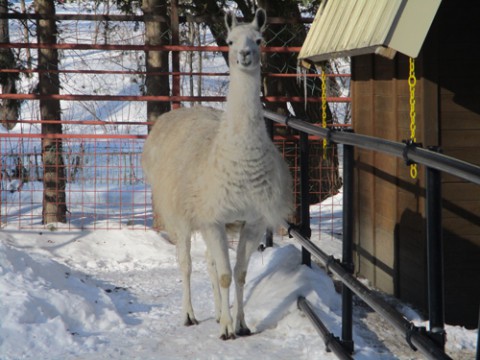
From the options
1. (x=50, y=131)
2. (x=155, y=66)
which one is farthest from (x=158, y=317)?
(x=50, y=131)

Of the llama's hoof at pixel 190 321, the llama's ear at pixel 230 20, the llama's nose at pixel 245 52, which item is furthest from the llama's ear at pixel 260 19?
the llama's hoof at pixel 190 321

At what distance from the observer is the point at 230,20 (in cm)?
562

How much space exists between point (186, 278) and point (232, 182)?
1.20 meters

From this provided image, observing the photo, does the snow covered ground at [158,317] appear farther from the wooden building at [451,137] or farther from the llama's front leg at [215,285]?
the wooden building at [451,137]

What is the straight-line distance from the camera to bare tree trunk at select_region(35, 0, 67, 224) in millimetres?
9789

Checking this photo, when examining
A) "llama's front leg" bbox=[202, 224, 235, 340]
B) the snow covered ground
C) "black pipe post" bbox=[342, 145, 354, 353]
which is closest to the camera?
"black pipe post" bbox=[342, 145, 354, 353]

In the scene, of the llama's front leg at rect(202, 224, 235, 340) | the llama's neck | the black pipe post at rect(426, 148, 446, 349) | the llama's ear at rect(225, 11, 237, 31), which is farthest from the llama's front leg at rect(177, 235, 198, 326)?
the black pipe post at rect(426, 148, 446, 349)

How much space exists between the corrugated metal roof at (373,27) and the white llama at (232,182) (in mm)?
762

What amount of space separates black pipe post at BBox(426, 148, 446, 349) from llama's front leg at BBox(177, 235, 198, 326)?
Answer: 2786 mm

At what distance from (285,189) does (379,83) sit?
2.29 metres

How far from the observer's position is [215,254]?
5.24 metres

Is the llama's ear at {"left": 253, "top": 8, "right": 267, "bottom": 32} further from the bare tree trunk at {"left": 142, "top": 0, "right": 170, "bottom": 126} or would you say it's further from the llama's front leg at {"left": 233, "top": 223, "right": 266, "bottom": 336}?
the bare tree trunk at {"left": 142, "top": 0, "right": 170, "bottom": 126}

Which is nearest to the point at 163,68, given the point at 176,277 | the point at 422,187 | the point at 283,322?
the point at 176,277

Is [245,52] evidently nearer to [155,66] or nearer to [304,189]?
[304,189]
